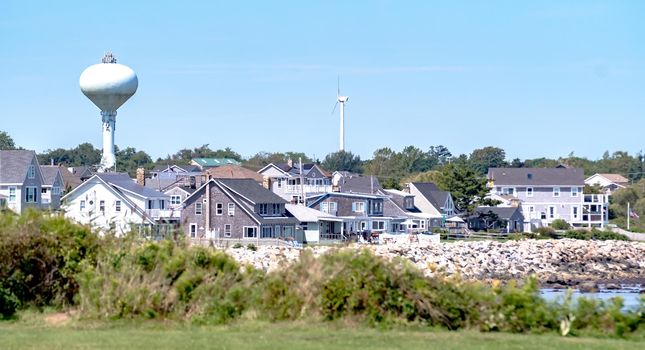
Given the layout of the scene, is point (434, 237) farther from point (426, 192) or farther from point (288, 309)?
point (288, 309)

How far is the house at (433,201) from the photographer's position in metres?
91.0

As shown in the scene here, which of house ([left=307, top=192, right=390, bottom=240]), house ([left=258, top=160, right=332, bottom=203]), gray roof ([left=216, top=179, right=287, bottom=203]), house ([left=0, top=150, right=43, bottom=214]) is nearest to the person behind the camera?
house ([left=0, top=150, right=43, bottom=214])

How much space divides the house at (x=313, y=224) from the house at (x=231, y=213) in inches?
91.1

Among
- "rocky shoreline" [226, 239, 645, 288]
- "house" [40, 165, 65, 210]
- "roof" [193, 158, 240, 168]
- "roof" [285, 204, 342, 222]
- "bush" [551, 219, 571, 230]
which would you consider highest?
"roof" [193, 158, 240, 168]

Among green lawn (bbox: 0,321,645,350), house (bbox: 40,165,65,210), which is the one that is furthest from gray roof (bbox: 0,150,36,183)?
green lawn (bbox: 0,321,645,350)

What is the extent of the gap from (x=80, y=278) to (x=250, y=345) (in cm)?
434

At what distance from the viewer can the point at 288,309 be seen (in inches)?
688

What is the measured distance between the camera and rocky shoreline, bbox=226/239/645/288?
168 ft

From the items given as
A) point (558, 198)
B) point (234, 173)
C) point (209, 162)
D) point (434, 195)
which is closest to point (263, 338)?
point (434, 195)

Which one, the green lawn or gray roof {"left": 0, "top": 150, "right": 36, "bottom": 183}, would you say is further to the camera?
gray roof {"left": 0, "top": 150, "right": 36, "bottom": 183}

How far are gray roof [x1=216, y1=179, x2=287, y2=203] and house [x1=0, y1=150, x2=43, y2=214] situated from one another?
Answer: 39.8 feet

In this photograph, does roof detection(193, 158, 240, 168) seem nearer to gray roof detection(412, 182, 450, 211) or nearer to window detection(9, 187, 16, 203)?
gray roof detection(412, 182, 450, 211)

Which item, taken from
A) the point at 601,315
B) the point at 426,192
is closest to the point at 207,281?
the point at 601,315

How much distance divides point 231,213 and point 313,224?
7.84 m
